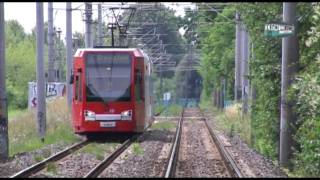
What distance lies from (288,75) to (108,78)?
9344 mm

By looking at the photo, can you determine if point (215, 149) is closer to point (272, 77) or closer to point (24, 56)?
point (272, 77)

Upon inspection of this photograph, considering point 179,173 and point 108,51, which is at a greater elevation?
point 108,51

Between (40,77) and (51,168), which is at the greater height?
(40,77)

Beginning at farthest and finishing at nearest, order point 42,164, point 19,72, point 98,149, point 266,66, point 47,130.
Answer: point 19,72, point 47,130, point 98,149, point 266,66, point 42,164

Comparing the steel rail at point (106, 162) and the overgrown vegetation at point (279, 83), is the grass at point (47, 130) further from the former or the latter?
the overgrown vegetation at point (279, 83)

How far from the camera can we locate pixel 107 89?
25.4 meters

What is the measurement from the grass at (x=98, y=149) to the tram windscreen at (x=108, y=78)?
1647 millimetres

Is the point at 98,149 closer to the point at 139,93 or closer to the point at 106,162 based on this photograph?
the point at 106,162

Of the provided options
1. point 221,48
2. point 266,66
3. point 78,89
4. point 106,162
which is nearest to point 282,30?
point 266,66

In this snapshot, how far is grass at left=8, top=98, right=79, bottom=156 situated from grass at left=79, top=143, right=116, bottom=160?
1.58 metres

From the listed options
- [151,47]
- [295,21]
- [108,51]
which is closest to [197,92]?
[151,47]

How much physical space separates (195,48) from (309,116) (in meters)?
66.4

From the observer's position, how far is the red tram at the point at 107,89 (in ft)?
82.9

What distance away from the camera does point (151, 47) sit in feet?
220
